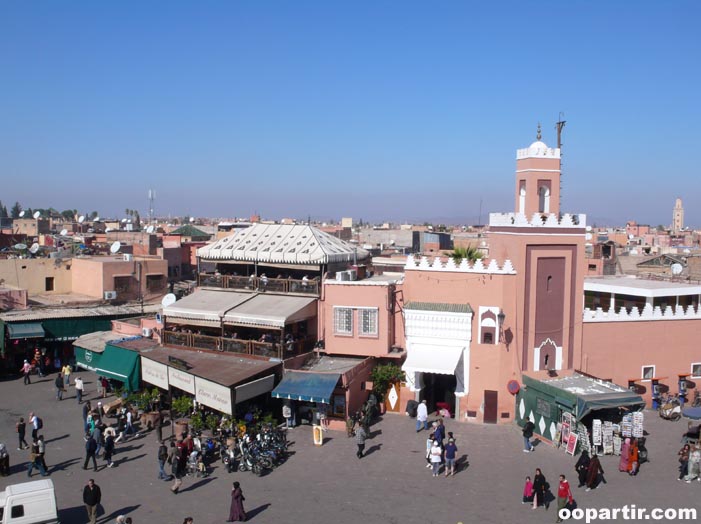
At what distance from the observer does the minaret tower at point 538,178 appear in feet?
70.4

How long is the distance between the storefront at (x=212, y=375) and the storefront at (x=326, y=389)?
72cm

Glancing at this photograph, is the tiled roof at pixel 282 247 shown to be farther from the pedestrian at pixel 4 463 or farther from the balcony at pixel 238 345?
the pedestrian at pixel 4 463

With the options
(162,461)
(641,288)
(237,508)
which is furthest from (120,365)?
(641,288)

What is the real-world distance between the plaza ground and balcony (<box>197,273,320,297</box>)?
516 centimetres

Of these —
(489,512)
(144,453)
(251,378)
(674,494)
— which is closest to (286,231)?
(251,378)

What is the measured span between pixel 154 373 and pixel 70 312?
9.67 meters

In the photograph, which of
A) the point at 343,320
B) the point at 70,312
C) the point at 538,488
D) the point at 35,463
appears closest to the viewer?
the point at 538,488

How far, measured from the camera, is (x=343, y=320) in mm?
22516

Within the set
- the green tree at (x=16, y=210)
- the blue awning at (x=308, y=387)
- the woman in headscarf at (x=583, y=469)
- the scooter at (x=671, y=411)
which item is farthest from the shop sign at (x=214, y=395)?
the green tree at (x=16, y=210)

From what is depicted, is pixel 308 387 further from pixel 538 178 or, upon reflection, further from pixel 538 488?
pixel 538 178

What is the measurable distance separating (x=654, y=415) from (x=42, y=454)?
18681 millimetres

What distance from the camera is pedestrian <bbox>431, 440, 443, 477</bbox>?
53.4ft

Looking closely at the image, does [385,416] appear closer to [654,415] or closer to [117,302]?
[654,415]

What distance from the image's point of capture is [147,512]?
14.5m
